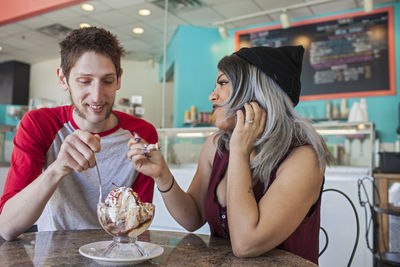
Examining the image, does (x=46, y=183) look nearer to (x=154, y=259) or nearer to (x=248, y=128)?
(x=154, y=259)

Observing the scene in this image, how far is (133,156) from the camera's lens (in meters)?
1.11

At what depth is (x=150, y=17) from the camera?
17.2 ft

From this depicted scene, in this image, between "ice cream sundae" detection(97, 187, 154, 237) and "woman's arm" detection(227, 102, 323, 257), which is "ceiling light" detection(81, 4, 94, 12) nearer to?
"woman's arm" detection(227, 102, 323, 257)

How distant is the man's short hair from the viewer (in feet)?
4.49

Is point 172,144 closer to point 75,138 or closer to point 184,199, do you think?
point 184,199

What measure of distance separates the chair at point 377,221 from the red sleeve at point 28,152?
6.66 ft

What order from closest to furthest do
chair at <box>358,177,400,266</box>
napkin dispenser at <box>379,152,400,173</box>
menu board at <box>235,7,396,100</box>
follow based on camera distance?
chair at <box>358,177,400,266</box> < napkin dispenser at <box>379,152,400,173</box> < menu board at <box>235,7,396,100</box>

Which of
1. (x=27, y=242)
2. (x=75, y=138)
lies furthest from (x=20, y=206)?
(x=75, y=138)

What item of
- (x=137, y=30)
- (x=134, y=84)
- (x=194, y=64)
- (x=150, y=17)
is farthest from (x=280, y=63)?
(x=134, y=84)

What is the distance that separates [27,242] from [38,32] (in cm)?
603

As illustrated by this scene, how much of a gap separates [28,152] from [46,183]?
0.95ft

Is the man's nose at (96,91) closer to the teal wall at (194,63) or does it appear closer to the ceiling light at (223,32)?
the teal wall at (194,63)

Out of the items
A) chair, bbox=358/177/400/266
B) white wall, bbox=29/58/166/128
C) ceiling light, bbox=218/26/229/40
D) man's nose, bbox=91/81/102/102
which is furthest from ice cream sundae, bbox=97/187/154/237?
ceiling light, bbox=218/26/229/40

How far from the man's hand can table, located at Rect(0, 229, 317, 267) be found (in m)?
0.22
